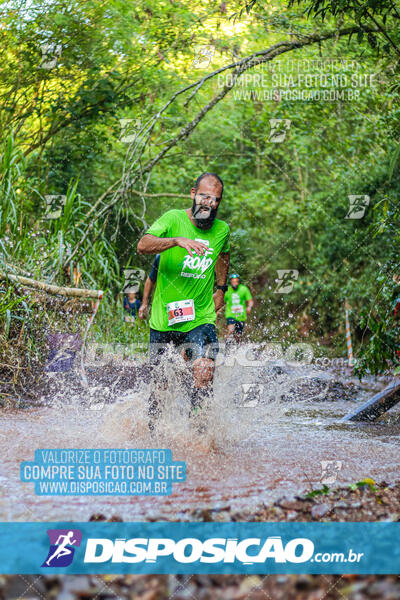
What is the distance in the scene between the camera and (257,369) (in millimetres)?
8820

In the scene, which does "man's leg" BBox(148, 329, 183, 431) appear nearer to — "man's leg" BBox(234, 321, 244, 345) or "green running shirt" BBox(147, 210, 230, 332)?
"green running shirt" BBox(147, 210, 230, 332)

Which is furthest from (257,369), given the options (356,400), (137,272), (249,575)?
(249,575)

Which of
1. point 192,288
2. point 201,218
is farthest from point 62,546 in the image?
point 201,218

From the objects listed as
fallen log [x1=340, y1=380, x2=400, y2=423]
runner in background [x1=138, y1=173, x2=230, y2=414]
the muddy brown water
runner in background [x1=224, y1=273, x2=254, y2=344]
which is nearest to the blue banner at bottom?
the muddy brown water

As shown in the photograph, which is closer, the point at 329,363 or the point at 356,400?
the point at 356,400

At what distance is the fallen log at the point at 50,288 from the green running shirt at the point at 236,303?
6058 millimetres

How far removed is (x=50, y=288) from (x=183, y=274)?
2.86 meters

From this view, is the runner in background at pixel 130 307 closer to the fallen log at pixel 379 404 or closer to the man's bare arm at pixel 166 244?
the fallen log at pixel 379 404

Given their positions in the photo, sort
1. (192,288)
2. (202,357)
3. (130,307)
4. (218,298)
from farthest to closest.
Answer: (130,307) < (218,298) < (192,288) < (202,357)

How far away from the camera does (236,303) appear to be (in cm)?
1338

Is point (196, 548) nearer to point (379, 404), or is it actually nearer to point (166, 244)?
point (166, 244)

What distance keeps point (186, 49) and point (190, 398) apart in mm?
10634

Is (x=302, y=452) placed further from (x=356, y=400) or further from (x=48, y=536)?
(x=356, y=400)

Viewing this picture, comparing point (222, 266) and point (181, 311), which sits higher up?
point (222, 266)
